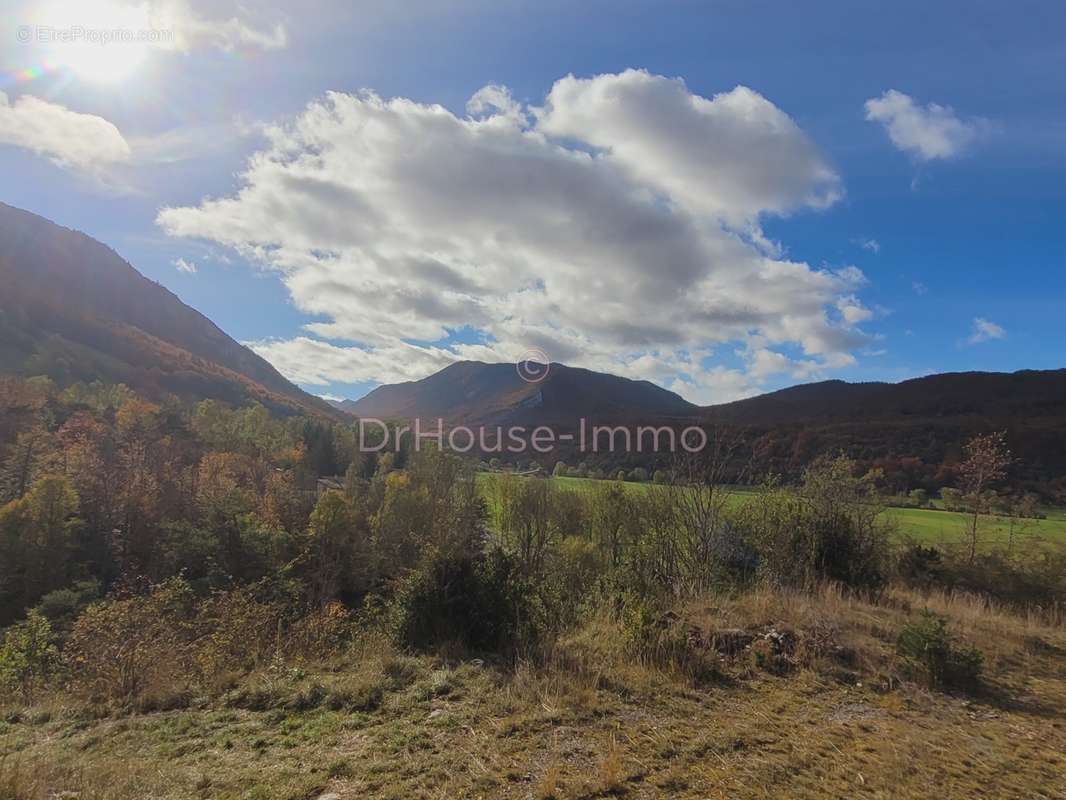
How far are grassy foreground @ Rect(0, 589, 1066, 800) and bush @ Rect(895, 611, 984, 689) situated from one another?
0.17m

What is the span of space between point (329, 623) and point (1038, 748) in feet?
37.5

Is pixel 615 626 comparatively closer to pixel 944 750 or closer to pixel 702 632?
pixel 702 632

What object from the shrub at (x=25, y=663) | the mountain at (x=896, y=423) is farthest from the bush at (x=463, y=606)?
the mountain at (x=896, y=423)

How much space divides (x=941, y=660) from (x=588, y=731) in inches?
164

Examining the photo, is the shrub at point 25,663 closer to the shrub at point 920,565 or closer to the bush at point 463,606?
the bush at point 463,606

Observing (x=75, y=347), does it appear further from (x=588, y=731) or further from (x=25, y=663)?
(x=588, y=731)

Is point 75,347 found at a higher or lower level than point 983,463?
higher

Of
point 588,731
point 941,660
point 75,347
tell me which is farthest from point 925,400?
point 75,347

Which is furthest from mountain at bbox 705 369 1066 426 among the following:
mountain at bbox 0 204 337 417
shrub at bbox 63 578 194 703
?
mountain at bbox 0 204 337 417

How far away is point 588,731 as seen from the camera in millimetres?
4309

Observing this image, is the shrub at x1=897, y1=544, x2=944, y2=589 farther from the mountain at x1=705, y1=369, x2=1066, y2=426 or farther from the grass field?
the mountain at x1=705, y1=369, x2=1066, y2=426

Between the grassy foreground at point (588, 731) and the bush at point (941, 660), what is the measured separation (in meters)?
0.17

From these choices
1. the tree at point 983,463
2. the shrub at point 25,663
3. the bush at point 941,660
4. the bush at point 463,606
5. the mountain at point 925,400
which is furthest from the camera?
the mountain at point 925,400

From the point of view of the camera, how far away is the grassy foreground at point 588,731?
359 cm
